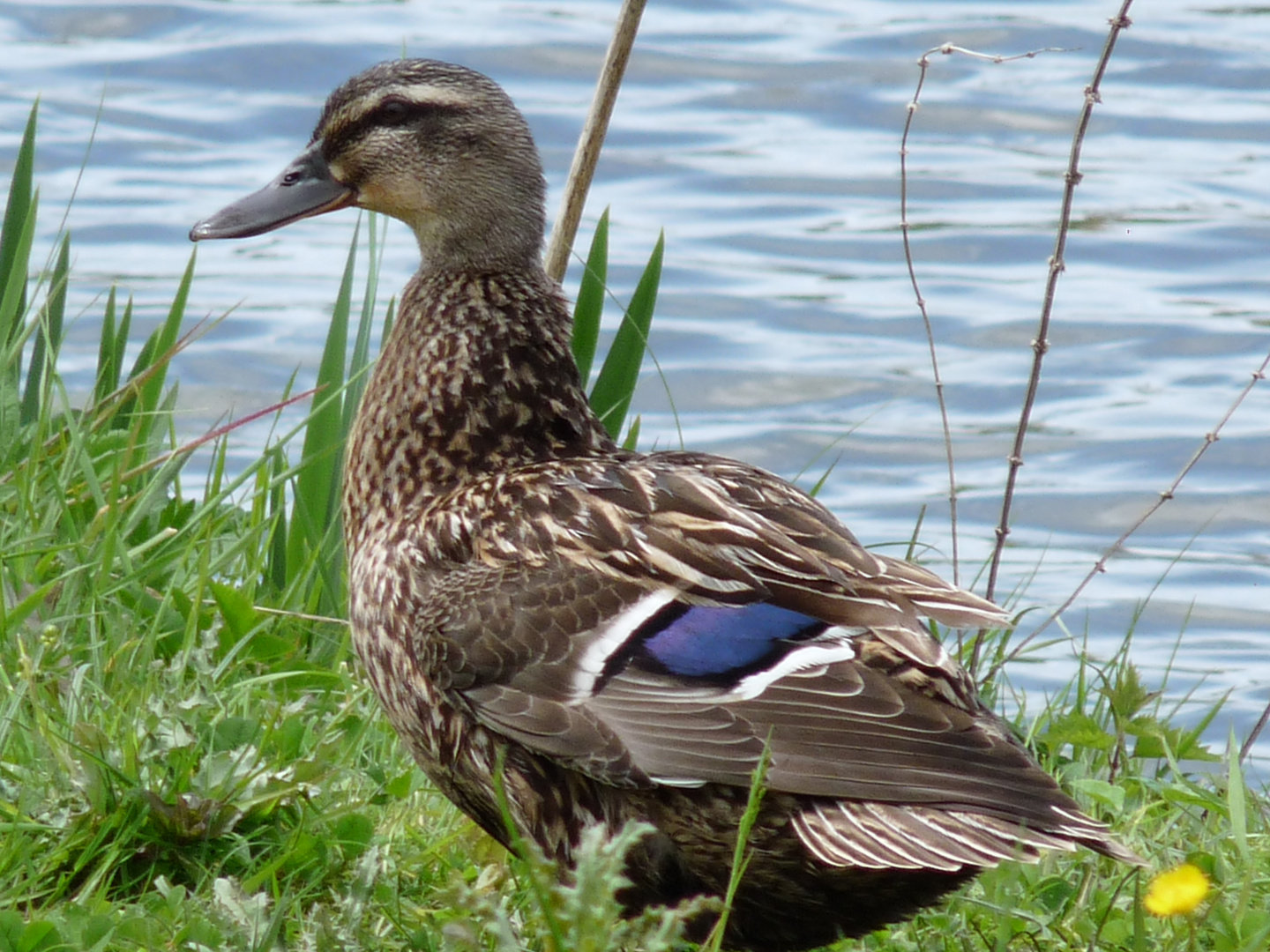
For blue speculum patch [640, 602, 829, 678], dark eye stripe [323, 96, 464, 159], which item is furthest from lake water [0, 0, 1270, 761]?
blue speculum patch [640, 602, 829, 678]

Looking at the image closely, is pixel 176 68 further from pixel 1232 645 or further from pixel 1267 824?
pixel 1267 824

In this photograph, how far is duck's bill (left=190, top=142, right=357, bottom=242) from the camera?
431 centimetres

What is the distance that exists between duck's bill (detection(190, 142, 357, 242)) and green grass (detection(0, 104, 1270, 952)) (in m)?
0.60

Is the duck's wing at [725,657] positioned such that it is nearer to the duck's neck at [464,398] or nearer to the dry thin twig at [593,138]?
the duck's neck at [464,398]

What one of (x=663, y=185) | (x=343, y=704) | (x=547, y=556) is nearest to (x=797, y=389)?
(x=663, y=185)

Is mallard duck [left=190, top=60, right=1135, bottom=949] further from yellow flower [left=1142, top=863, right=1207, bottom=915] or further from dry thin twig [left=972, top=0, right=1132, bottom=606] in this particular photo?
dry thin twig [left=972, top=0, right=1132, bottom=606]

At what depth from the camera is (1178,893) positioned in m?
2.79

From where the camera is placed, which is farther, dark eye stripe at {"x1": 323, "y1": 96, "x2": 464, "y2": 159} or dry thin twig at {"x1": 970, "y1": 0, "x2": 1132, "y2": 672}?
dry thin twig at {"x1": 970, "y1": 0, "x2": 1132, "y2": 672}

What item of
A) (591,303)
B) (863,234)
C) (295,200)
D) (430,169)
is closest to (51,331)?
(295,200)

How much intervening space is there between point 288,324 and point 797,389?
217 centimetres

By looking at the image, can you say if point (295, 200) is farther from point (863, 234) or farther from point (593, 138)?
point (863, 234)

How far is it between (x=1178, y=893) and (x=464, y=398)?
1.69m

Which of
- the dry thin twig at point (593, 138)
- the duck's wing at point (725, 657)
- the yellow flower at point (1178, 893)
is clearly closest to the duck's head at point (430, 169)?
the dry thin twig at point (593, 138)

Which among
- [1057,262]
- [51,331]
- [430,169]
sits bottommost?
[51,331]
